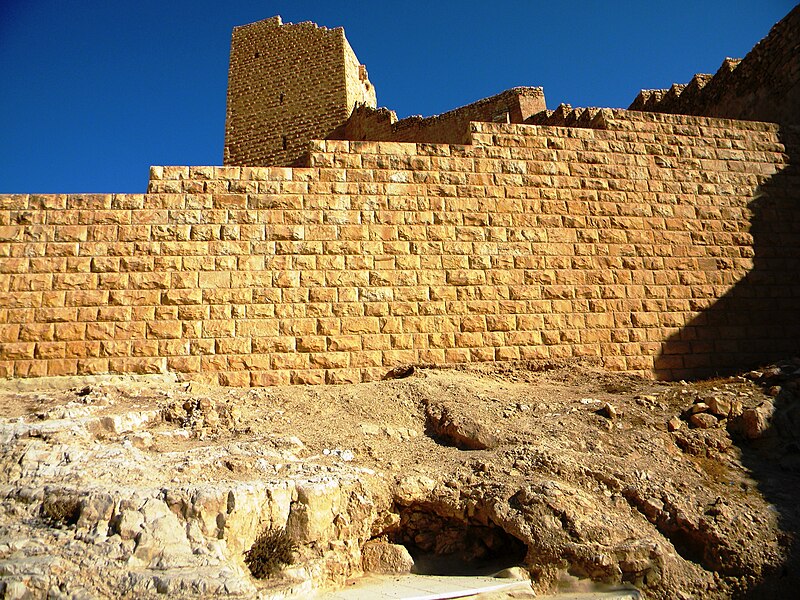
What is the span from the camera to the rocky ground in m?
3.33

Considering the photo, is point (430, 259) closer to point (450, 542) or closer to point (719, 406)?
point (719, 406)

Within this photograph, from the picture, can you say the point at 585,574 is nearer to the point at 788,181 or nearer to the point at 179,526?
the point at 179,526

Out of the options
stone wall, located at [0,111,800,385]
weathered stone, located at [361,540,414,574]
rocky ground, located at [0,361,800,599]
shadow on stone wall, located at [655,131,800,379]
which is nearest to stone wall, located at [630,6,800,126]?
stone wall, located at [0,111,800,385]

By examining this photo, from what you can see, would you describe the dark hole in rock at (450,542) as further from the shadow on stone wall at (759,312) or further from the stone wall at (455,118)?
the stone wall at (455,118)

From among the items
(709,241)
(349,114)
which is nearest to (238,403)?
(709,241)

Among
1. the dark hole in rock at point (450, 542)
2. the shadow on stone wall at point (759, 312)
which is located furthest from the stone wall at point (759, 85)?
the dark hole in rock at point (450, 542)

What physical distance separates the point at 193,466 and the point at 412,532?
175 centimetres

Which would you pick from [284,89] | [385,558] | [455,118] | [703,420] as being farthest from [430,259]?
[284,89]

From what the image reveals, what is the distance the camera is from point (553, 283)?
780 centimetres

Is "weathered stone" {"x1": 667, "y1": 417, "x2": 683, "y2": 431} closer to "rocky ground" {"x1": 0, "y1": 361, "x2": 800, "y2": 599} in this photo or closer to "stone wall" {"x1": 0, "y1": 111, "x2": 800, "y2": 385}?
"rocky ground" {"x1": 0, "y1": 361, "x2": 800, "y2": 599}

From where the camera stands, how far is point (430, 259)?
24.8 ft

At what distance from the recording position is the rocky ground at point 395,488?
3.33 meters

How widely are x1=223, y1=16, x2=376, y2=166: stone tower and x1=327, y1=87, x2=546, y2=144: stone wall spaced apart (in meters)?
1.94

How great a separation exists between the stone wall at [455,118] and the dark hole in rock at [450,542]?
11.6 meters
